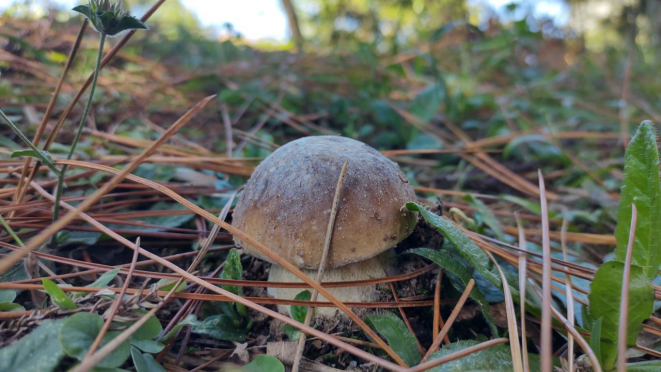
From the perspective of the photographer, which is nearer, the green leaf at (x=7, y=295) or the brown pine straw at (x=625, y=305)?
the brown pine straw at (x=625, y=305)

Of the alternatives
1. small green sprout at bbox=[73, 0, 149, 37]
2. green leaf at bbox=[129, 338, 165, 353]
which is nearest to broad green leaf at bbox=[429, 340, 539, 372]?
green leaf at bbox=[129, 338, 165, 353]

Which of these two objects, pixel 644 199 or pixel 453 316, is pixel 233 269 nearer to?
pixel 453 316

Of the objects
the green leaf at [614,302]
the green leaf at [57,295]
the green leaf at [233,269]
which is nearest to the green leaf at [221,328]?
the green leaf at [233,269]

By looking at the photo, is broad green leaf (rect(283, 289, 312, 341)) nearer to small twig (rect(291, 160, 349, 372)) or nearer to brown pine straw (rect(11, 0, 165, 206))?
small twig (rect(291, 160, 349, 372))

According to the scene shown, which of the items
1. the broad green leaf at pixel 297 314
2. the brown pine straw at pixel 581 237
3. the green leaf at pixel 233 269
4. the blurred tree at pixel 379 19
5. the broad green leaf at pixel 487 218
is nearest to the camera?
the broad green leaf at pixel 297 314

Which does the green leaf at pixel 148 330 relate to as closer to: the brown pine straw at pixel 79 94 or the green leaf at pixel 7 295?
the green leaf at pixel 7 295

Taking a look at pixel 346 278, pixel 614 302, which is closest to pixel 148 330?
pixel 346 278

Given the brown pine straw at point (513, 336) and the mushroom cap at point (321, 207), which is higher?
the mushroom cap at point (321, 207)

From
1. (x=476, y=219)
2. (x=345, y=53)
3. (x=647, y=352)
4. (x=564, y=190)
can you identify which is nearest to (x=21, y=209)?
(x=476, y=219)
